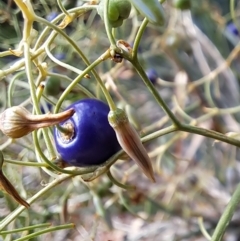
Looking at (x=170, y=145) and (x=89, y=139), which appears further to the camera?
(x=170, y=145)

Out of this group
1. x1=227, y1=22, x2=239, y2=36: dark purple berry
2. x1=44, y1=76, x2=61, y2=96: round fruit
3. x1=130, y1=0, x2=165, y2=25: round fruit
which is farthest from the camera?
x1=227, y1=22, x2=239, y2=36: dark purple berry

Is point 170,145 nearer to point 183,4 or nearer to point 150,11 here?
point 183,4

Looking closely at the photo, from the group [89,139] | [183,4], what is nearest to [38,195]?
[89,139]

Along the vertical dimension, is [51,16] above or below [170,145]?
above

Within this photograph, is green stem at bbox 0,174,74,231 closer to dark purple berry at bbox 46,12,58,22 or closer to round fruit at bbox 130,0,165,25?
round fruit at bbox 130,0,165,25

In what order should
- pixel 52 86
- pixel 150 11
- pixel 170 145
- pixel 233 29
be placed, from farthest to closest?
pixel 233 29 < pixel 170 145 < pixel 52 86 < pixel 150 11

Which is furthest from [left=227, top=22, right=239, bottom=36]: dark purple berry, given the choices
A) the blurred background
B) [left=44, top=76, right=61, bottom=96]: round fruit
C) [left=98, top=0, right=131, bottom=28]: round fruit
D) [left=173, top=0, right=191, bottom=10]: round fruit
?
[left=98, top=0, right=131, bottom=28]: round fruit

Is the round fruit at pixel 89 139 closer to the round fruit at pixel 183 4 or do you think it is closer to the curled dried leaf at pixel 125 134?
the curled dried leaf at pixel 125 134

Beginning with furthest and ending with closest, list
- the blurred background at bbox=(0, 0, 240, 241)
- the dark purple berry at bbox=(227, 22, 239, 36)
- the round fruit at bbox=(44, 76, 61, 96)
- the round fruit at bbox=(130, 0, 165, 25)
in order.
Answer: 1. the dark purple berry at bbox=(227, 22, 239, 36)
2. the blurred background at bbox=(0, 0, 240, 241)
3. the round fruit at bbox=(44, 76, 61, 96)
4. the round fruit at bbox=(130, 0, 165, 25)
